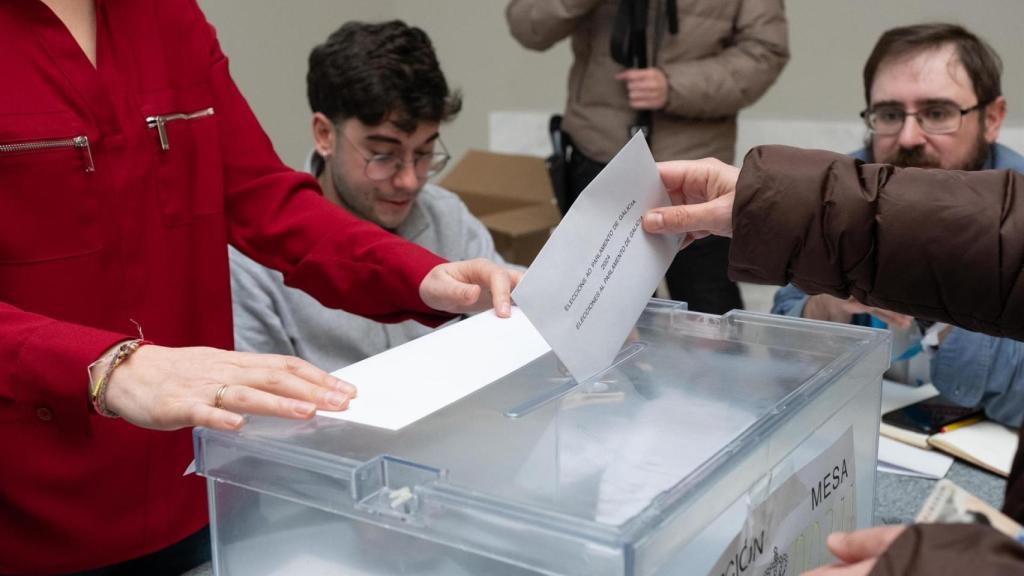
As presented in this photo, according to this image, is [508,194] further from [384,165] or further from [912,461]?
[912,461]

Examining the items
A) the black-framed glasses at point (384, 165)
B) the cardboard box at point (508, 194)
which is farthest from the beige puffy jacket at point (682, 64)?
the black-framed glasses at point (384, 165)

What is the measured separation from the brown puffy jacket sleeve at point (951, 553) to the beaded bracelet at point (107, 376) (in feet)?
1.81

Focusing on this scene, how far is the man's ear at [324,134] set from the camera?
1813 mm

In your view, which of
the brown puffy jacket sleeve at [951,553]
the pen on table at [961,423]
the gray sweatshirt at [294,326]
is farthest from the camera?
the gray sweatshirt at [294,326]

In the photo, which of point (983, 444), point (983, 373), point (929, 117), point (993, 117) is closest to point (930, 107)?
point (929, 117)

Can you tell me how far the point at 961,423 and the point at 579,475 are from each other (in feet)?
2.81

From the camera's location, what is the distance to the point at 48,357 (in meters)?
0.76

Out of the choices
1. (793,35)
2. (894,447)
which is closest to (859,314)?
(894,447)

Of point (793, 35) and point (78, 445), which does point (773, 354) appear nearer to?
point (78, 445)

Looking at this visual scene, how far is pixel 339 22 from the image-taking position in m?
3.61

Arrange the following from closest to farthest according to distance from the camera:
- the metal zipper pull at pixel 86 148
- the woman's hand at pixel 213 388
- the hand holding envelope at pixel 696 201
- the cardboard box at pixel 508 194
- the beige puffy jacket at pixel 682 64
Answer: the woman's hand at pixel 213 388
the hand holding envelope at pixel 696 201
the metal zipper pull at pixel 86 148
the beige puffy jacket at pixel 682 64
the cardboard box at pixel 508 194

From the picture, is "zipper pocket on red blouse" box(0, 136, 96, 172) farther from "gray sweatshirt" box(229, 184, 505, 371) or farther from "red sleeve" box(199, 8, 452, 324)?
"gray sweatshirt" box(229, 184, 505, 371)

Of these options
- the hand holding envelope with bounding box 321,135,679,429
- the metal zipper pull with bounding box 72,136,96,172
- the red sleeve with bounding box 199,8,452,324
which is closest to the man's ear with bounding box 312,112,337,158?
the red sleeve with bounding box 199,8,452,324

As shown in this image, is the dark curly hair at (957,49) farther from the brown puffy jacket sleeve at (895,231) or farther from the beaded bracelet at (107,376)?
the beaded bracelet at (107,376)
